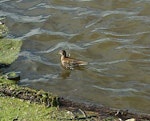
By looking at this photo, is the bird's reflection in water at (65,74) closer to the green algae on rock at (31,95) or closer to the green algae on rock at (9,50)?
the green algae on rock at (9,50)

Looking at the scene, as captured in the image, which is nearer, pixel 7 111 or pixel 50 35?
pixel 7 111

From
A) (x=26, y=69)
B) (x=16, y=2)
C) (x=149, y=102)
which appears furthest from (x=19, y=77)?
(x=16, y=2)

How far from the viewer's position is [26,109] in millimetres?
4961

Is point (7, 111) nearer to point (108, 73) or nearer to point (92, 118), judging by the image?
point (92, 118)

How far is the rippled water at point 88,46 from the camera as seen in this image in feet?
21.3

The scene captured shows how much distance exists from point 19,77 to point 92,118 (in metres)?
2.36

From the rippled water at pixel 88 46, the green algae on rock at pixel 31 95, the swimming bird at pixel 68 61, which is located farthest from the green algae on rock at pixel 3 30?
the green algae on rock at pixel 31 95

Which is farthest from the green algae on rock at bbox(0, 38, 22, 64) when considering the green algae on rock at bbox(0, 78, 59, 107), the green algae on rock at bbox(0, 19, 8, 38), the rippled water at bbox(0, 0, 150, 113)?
the green algae on rock at bbox(0, 78, 59, 107)

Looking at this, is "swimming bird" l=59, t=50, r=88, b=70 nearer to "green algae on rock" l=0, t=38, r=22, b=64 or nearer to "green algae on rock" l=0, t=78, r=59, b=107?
"green algae on rock" l=0, t=38, r=22, b=64

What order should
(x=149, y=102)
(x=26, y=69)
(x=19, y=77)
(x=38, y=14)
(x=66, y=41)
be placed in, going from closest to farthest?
(x=149, y=102)
(x=19, y=77)
(x=26, y=69)
(x=66, y=41)
(x=38, y=14)

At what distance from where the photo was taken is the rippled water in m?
6.48

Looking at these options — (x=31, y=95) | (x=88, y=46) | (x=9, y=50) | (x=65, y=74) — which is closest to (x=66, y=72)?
(x=65, y=74)

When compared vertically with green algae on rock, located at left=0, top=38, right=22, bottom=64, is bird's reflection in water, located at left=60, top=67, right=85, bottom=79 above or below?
below

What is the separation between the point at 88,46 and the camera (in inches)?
305
